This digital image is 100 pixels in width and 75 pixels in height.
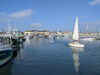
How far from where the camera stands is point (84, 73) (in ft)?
42.2

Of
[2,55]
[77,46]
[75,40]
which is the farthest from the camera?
[75,40]

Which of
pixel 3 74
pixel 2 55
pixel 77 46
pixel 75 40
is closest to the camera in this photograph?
pixel 3 74

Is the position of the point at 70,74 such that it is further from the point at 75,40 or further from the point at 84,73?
the point at 75,40

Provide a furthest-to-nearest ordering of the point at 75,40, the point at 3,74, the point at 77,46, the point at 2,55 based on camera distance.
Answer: the point at 75,40 → the point at 77,46 → the point at 2,55 → the point at 3,74

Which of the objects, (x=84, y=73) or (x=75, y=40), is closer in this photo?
(x=84, y=73)

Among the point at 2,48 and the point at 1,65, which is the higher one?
the point at 2,48

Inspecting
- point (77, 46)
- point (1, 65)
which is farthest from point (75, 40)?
point (1, 65)

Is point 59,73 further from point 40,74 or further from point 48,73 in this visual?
point 40,74

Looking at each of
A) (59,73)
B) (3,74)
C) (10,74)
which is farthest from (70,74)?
(3,74)

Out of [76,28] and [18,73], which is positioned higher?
[76,28]

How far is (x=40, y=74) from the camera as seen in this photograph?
484 inches

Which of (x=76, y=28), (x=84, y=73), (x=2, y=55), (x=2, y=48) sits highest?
(x=76, y=28)

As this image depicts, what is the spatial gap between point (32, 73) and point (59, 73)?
3360mm

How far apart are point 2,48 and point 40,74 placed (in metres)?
6.33
